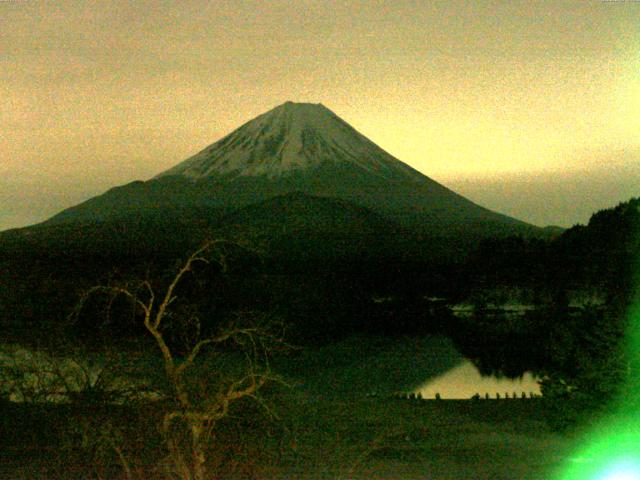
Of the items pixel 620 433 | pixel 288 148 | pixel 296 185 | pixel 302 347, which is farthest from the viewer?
pixel 288 148

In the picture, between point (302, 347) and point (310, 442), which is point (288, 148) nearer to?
point (310, 442)

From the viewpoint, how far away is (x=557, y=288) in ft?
116

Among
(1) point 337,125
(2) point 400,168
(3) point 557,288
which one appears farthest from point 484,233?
(3) point 557,288

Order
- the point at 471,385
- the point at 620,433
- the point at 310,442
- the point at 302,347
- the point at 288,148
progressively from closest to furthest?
the point at 302,347 → the point at 620,433 → the point at 310,442 → the point at 471,385 → the point at 288,148

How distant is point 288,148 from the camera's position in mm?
97062

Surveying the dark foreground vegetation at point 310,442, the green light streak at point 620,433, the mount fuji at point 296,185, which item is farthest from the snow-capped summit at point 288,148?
the green light streak at point 620,433

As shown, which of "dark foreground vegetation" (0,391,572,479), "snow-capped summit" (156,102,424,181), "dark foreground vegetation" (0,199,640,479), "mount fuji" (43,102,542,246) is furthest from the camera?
"snow-capped summit" (156,102,424,181)

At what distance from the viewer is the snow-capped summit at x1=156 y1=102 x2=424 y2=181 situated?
3669 inches

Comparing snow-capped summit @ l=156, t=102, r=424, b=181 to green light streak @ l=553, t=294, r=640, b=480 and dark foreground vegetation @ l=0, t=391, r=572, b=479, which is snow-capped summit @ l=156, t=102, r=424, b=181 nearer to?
dark foreground vegetation @ l=0, t=391, r=572, b=479

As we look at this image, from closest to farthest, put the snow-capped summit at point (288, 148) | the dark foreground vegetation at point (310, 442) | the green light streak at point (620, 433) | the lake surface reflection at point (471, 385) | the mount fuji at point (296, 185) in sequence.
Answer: the dark foreground vegetation at point (310, 442)
the green light streak at point (620, 433)
the lake surface reflection at point (471, 385)
the mount fuji at point (296, 185)
the snow-capped summit at point (288, 148)

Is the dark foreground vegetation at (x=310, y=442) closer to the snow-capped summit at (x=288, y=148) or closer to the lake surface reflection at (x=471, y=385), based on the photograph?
the lake surface reflection at (x=471, y=385)

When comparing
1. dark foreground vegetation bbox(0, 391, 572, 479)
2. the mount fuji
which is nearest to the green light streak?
dark foreground vegetation bbox(0, 391, 572, 479)

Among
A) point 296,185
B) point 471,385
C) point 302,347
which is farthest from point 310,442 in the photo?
point 296,185

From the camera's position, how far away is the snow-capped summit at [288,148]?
306 ft
